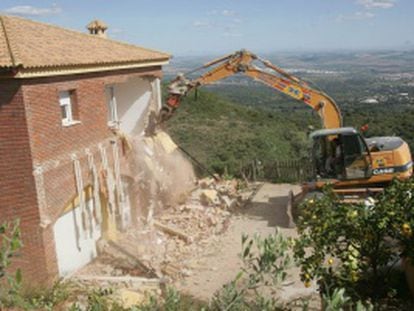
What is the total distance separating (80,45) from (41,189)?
514 centimetres

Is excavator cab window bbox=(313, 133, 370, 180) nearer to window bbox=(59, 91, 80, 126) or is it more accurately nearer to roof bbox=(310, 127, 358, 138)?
roof bbox=(310, 127, 358, 138)

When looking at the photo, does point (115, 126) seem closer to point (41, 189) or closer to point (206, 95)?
point (41, 189)

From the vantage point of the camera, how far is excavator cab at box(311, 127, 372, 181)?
49.3 feet

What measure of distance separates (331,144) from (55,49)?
345 inches

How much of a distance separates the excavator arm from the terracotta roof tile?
1628mm

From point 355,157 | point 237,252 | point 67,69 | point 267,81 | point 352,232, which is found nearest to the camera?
point 352,232

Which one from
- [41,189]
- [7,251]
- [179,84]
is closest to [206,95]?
[179,84]

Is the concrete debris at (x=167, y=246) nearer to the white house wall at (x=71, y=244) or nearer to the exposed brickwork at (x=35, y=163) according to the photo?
the white house wall at (x=71, y=244)

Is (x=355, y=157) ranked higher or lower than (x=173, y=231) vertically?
higher

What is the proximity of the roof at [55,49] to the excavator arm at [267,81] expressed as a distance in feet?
5.32

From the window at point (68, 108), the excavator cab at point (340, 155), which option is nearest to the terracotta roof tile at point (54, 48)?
the window at point (68, 108)

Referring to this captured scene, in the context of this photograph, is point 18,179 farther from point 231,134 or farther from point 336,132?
point 231,134

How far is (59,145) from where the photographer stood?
12688mm

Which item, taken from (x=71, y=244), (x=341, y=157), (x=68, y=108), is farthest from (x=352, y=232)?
(x=68, y=108)
